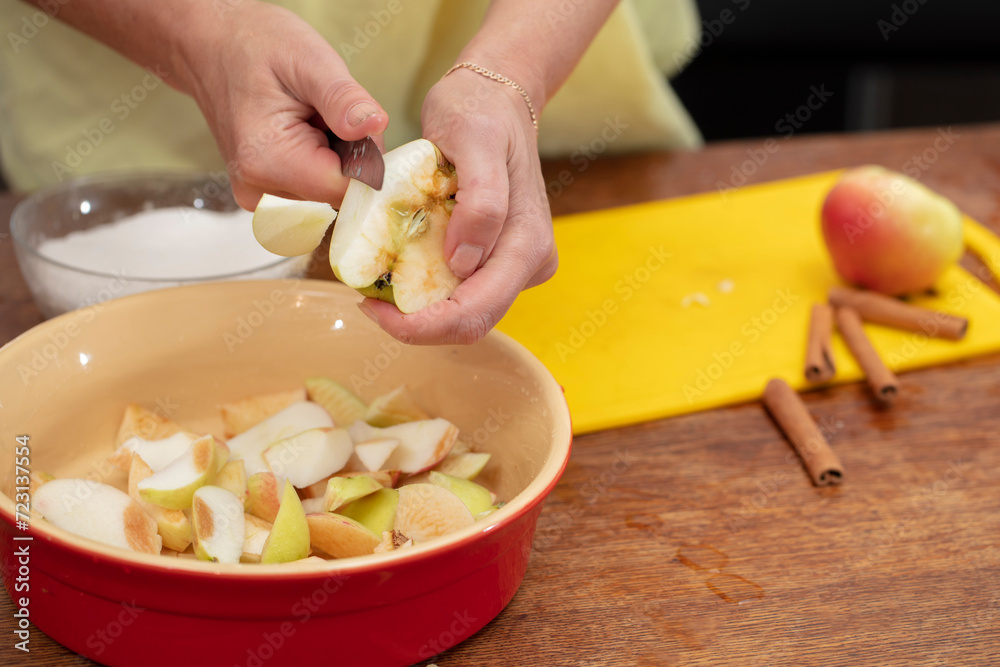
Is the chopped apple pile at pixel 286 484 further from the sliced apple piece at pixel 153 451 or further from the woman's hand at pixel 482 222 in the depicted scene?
the woman's hand at pixel 482 222

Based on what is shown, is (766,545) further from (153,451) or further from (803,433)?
(153,451)

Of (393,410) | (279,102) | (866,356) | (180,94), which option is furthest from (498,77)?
(180,94)

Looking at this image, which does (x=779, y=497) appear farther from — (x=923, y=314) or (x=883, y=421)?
(x=923, y=314)

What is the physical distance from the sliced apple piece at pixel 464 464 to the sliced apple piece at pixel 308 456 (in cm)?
9

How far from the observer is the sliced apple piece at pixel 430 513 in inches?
27.2

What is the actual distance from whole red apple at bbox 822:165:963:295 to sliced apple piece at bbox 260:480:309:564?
930mm

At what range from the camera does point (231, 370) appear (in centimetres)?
92

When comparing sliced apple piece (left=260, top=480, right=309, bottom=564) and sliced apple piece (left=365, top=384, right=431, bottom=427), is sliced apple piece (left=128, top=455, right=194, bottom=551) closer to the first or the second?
sliced apple piece (left=260, top=480, right=309, bottom=564)

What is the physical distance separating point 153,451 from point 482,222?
15.2 inches

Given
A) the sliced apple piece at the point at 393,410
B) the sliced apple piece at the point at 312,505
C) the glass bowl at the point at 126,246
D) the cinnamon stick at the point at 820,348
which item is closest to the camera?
the sliced apple piece at the point at 312,505

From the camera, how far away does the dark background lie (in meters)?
2.70

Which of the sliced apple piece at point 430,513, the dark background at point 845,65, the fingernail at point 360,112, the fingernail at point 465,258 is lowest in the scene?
the dark background at point 845,65

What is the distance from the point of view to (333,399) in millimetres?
892

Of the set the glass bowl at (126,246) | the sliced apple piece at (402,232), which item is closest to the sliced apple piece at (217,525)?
the sliced apple piece at (402,232)
